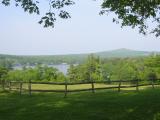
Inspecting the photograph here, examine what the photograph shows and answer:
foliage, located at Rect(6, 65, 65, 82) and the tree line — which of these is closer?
the tree line

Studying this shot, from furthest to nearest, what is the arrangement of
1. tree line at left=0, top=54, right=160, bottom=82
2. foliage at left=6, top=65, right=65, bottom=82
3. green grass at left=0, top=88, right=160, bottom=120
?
foliage at left=6, top=65, right=65, bottom=82
tree line at left=0, top=54, right=160, bottom=82
green grass at left=0, top=88, right=160, bottom=120

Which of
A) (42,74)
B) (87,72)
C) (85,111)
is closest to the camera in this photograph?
(85,111)

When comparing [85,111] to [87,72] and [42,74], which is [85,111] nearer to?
[42,74]

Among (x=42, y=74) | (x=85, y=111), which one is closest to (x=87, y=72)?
(x=42, y=74)

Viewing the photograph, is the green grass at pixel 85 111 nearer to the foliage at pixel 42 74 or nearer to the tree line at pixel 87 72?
the tree line at pixel 87 72

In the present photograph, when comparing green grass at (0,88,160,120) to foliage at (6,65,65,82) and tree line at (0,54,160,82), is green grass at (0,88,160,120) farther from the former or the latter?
foliage at (6,65,65,82)

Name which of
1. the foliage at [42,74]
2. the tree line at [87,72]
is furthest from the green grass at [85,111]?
the foliage at [42,74]

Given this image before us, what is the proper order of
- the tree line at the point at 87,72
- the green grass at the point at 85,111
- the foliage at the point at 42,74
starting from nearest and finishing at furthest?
the green grass at the point at 85,111, the tree line at the point at 87,72, the foliage at the point at 42,74

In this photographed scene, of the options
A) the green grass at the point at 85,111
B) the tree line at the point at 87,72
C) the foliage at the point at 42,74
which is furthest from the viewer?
the foliage at the point at 42,74

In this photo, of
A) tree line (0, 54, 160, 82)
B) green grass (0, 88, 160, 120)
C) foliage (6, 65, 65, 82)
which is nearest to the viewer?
green grass (0, 88, 160, 120)

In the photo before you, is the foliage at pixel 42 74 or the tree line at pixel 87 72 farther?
the foliage at pixel 42 74

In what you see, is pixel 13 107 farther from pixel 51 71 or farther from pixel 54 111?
pixel 51 71

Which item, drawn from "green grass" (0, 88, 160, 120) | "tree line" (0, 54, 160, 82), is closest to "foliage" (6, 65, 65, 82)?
A: "tree line" (0, 54, 160, 82)

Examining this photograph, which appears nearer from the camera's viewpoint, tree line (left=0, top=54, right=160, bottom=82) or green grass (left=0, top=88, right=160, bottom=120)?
green grass (left=0, top=88, right=160, bottom=120)
